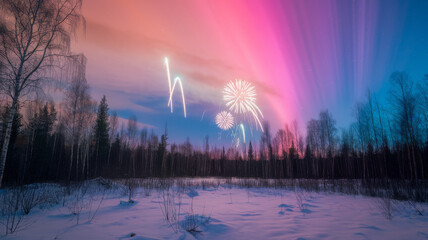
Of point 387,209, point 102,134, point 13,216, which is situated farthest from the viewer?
point 102,134

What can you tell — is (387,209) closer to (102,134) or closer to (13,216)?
(13,216)

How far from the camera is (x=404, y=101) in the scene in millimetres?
16391

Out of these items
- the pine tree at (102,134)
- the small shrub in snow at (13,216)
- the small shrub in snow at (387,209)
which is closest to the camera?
the small shrub in snow at (13,216)

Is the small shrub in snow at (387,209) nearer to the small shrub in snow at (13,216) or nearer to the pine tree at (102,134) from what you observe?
the small shrub in snow at (13,216)

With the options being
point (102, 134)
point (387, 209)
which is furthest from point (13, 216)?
point (102, 134)

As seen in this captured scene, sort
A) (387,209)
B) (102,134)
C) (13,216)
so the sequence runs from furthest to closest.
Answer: (102,134)
(387,209)
(13,216)

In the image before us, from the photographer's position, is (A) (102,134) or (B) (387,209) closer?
(B) (387,209)

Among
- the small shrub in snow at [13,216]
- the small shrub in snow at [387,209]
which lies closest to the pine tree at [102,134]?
the small shrub in snow at [13,216]

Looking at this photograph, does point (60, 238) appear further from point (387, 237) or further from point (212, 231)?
point (387, 237)

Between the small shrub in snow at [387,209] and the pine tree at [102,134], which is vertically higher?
the pine tree at [102,134]

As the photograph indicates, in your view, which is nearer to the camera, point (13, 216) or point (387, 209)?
point (13, 216)

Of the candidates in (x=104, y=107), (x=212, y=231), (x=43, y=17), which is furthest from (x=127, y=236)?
(x=104, y=107)

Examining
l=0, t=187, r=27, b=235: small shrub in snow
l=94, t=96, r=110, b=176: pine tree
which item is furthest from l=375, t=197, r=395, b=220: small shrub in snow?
l=94, t=96, r=110, b=176: pine tree

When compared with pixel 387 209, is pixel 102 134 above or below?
above
